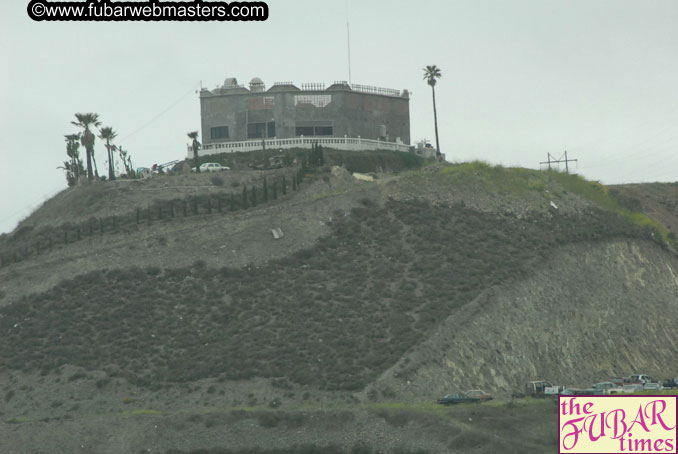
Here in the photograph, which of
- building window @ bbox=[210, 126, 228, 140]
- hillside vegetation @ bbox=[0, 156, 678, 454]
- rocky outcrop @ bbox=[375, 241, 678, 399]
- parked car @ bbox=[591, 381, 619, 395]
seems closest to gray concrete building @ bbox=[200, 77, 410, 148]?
building window @ bbox=[210, 126, 228, 140]

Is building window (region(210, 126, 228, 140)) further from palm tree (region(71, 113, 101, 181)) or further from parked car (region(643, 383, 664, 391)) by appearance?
parked car (region(643, 383, 664, 391))

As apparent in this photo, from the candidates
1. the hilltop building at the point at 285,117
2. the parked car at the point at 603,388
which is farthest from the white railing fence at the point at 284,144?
the parked car at the point at 603,388

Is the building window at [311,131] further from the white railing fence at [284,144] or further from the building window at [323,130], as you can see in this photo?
the white railing fence at [284,144]

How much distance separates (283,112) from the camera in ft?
346

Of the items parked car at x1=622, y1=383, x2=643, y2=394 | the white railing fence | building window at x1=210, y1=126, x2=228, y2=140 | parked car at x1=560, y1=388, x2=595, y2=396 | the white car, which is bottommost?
parked car at x1=622, y1=383, x2=643, y2=394

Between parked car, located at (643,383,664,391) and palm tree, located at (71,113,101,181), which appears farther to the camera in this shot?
palm tree, located at (71,113,101,181)

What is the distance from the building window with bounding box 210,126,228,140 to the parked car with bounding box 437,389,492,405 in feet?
163

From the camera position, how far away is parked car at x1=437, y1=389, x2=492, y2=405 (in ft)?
209

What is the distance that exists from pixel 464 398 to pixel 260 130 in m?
48.5

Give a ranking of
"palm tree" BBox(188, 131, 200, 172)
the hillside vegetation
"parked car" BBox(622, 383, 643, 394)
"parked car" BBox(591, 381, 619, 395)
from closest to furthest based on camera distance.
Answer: the hillside vegetation, "parked car" BBox(591, 381, 619, 395), "parked car" BBox(622, 383, 643, 394), "palm tree" BBox(188, 131, 200, 172)

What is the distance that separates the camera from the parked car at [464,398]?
63625mm

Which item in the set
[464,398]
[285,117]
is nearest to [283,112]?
[285,117]

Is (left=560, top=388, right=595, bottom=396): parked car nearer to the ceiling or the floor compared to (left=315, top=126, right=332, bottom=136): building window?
nearer to the floor

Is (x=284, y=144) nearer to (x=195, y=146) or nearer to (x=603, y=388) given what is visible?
(x=195, y=146)
